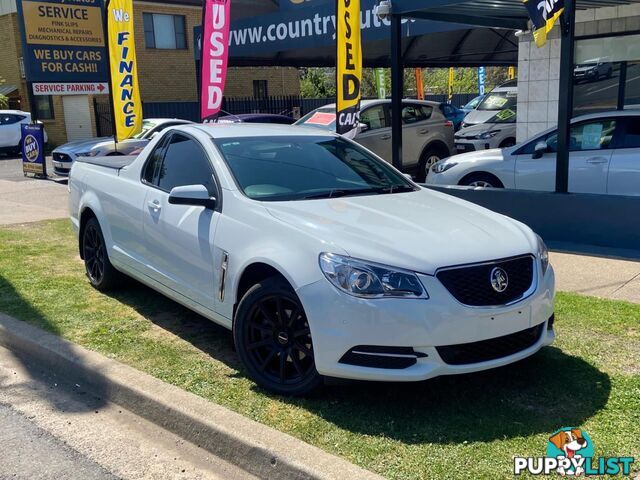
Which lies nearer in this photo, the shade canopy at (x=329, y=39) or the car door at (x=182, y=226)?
the car door at (x=182, y=226)

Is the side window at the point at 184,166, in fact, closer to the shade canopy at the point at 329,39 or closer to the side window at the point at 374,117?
the shade canopy at the point at 329,39

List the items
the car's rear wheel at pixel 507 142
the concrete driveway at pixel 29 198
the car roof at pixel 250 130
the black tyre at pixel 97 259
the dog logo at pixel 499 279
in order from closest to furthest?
the dog logo at pixel 499 279 < the car roof at pixel 250 130 < the black tyre at pixel 97 259 < the concrete driveway at pixel 29 198 < the car's rear wheel at pixel 507 142

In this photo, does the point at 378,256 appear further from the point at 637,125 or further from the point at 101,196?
the point at 637,125

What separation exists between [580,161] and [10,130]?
22136mm

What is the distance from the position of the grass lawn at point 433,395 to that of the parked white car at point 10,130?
68.9 ft

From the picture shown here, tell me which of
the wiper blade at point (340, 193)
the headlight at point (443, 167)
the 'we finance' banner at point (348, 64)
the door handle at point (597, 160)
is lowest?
the headlight at point (443, 167)

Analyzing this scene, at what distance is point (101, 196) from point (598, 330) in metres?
4.37

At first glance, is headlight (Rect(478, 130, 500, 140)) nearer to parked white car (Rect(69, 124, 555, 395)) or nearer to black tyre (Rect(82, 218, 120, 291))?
parked white car (Rect(69, 124, 555, 395))

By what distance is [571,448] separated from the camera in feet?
11.2

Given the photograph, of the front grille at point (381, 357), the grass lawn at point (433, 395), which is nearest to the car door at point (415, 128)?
the grass lawn at point (433, 395)

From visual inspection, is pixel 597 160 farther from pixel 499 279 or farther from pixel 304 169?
pixel 499 279

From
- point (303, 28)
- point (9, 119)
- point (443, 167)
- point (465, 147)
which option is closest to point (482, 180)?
point (443, 167)

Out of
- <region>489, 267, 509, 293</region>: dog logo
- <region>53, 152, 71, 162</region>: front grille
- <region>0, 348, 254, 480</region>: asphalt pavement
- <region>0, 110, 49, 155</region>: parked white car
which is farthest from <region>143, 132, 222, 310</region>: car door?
<region>0, 110, 49, 155</region>: parked white car

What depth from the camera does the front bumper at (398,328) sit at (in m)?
3.57
